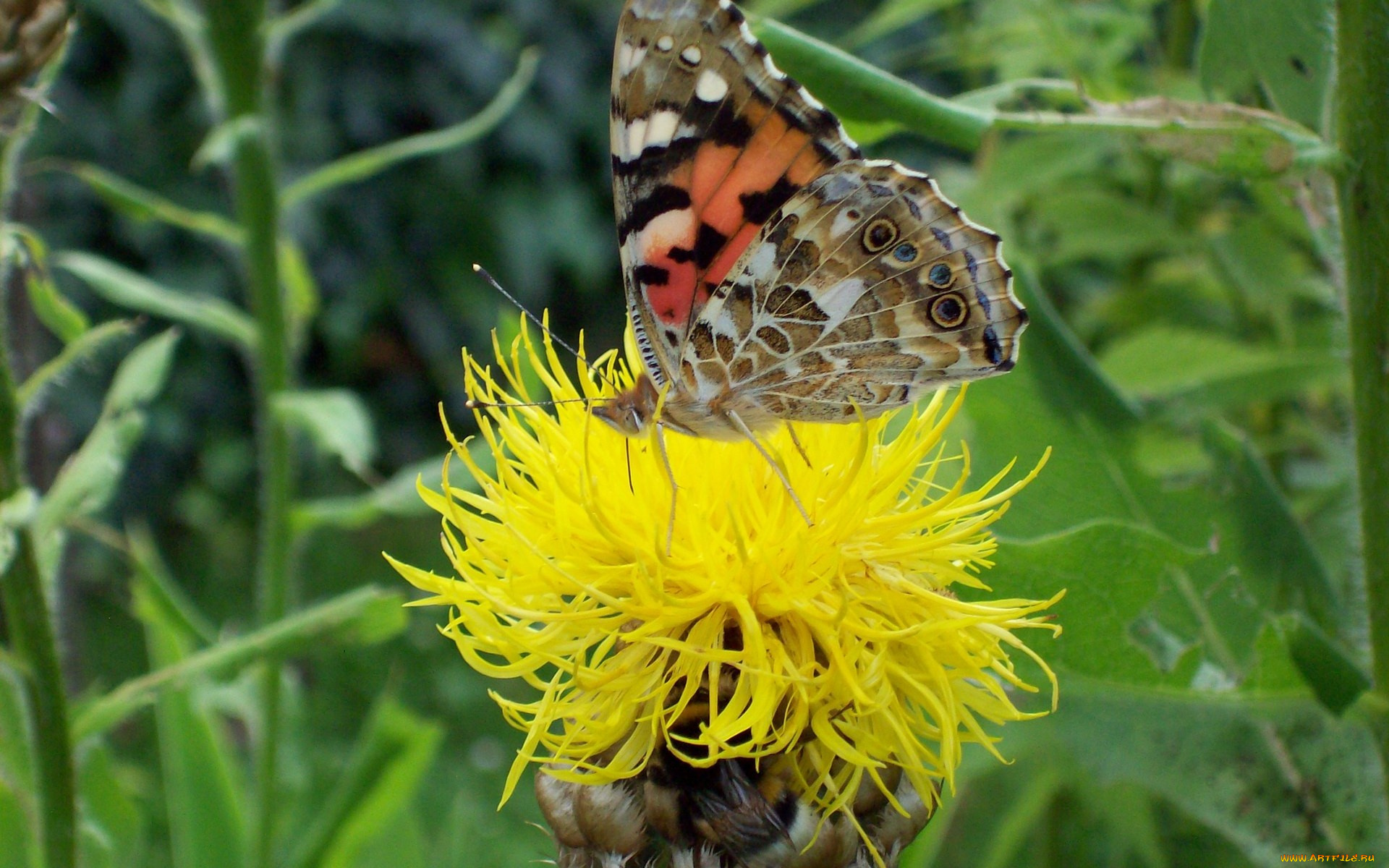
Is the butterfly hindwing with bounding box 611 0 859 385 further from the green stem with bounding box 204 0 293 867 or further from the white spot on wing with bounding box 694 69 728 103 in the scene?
the green stem with bounding box 204 0 293 867

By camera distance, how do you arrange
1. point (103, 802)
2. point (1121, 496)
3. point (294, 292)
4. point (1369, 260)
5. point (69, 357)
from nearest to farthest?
1. point (1369, 260)
2. point (69, 357)
3. point (1121, 496)
4. point (103, 802)
5. point (294, 292)

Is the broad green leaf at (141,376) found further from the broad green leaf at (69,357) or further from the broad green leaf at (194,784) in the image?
the broad green leaf at (194,784)

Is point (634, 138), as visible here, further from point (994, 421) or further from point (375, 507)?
point (375, 507)

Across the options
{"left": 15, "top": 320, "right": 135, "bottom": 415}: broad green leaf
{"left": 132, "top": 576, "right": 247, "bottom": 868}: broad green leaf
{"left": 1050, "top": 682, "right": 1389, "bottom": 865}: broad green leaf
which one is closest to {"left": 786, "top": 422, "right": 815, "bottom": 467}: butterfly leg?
{"left": 1050, "top": 682, "right": 1389, "bottom": 865}: broad green leaf

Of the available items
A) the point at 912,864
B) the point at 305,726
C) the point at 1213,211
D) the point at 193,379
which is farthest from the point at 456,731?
the point at 1213,211

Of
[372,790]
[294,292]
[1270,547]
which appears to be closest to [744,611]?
[1270,547]

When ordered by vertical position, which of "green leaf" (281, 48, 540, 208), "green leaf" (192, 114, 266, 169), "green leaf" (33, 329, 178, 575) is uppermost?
"green leaf" (192, 114, 266, 169)
